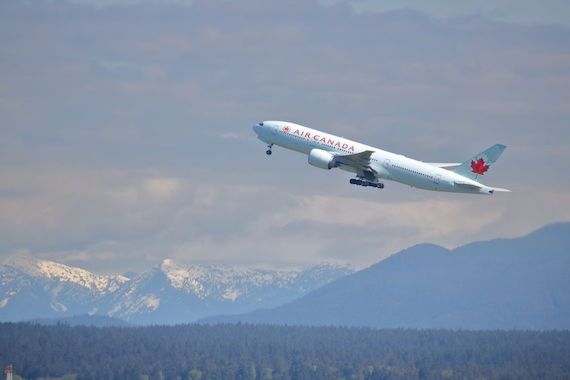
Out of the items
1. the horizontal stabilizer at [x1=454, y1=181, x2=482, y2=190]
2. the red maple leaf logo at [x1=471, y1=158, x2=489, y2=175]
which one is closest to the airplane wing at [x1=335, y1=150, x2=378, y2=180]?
the horizontal stabilizer at [x1=454, y1=181, x2=482, y2=190]

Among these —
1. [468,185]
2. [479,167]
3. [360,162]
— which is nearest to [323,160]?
[360,162]

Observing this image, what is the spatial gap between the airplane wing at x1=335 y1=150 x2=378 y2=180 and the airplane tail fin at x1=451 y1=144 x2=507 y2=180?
511 inches

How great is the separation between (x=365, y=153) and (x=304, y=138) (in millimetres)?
11979

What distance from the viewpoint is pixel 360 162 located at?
19450cm

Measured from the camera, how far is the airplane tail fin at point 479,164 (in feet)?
639

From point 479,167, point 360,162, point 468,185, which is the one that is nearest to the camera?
point 468,185

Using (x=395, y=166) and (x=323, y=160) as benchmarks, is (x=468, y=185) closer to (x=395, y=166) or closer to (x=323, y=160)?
(x=395, y=166)

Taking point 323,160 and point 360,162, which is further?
point 323,160

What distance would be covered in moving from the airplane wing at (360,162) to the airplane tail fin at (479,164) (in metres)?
13.0

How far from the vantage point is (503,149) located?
19712cm

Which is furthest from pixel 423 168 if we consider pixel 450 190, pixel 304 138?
pixel 304 138

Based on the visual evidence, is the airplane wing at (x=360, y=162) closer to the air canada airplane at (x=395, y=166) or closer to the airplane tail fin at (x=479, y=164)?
the air canada airplane at (x=395, y=166)

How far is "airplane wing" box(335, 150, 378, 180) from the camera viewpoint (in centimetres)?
19338

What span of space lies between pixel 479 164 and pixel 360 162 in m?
17.7
